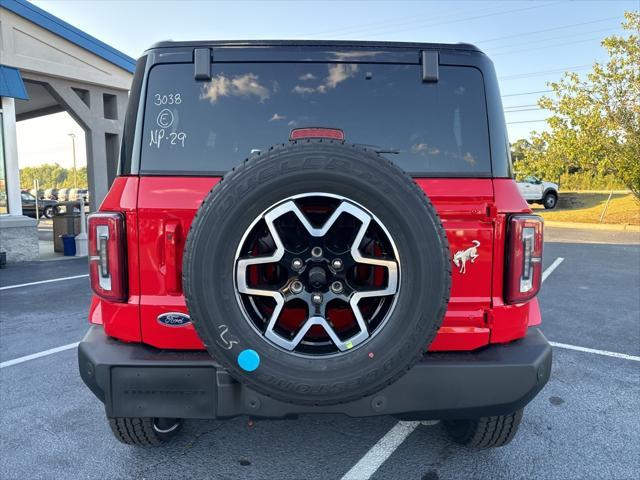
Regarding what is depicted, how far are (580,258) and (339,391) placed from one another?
9352 millimetres

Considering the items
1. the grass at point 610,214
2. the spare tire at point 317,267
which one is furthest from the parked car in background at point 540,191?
the spare tire at point 317,267

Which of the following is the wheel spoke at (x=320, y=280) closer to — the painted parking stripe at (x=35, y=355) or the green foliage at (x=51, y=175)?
the painted parking stripe at (x=35, y=355)

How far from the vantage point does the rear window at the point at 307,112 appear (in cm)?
218

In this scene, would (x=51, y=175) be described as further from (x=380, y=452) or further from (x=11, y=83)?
(x=380, y=452)

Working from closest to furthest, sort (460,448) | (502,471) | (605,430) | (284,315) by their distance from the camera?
(284,315) < (502,471) < (460,448) < (605,430)

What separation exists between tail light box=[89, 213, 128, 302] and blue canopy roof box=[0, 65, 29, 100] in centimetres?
939

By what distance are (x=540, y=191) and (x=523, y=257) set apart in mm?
24134

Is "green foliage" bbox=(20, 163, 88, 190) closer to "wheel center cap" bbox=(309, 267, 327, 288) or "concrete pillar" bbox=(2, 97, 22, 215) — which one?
"concrete pillar" bbox=(2, 97, 22, 215)

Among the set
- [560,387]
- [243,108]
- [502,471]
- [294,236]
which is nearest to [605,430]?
[560,387]

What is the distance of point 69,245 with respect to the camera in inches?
424

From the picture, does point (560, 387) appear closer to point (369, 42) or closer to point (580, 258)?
point (369, 42)

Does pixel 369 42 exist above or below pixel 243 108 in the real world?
above

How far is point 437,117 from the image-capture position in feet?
7.30

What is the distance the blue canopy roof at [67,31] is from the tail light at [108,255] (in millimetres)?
10201
